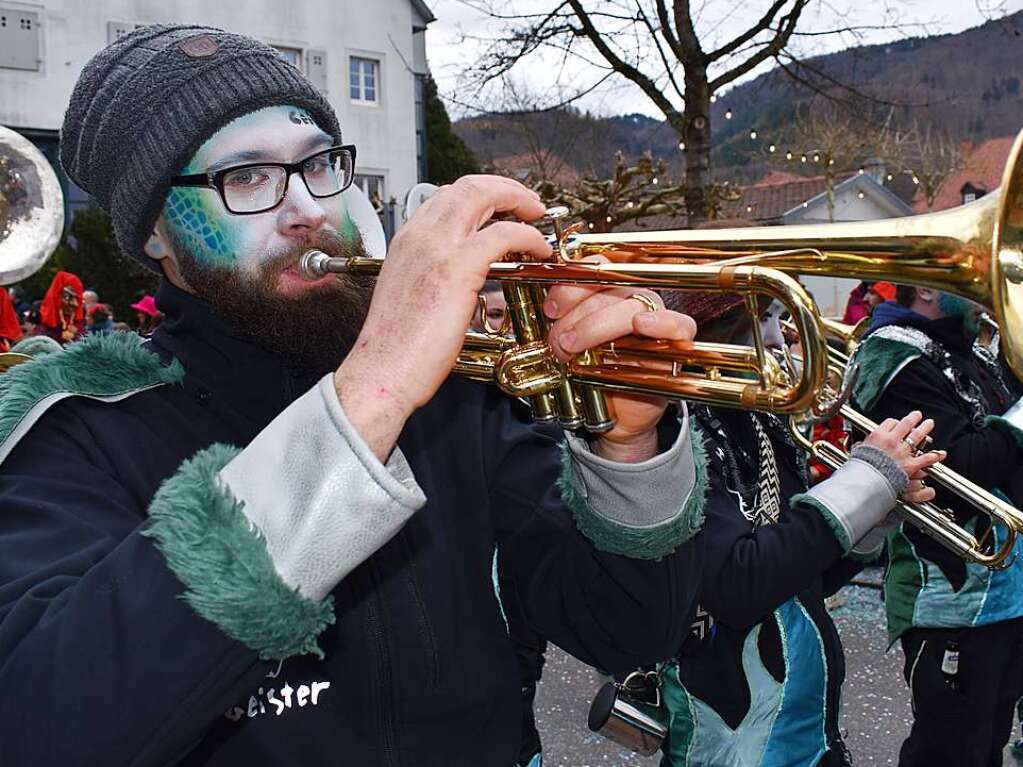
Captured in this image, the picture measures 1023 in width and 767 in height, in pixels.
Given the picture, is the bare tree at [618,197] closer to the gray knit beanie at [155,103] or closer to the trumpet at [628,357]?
the gray knit beanie at [155,103]

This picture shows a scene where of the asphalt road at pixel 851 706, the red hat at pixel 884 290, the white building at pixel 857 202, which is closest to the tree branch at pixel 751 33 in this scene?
the red hat at pixel 884 290

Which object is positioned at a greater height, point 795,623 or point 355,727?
point 355,727

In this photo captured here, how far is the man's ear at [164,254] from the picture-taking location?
1641 mm

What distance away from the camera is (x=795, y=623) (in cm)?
231

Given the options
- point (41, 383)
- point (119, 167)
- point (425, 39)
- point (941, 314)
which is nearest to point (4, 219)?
point (119, 167)

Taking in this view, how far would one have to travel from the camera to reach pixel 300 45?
18.2 meters

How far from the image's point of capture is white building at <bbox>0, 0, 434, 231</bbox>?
1573 centimetres

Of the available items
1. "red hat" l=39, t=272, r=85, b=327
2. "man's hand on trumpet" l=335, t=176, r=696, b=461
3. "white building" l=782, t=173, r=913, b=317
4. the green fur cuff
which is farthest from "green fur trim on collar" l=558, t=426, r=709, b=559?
"white building" l=782, t=173, r=913, b=317

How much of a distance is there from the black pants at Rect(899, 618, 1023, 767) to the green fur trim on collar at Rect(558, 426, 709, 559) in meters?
1.97

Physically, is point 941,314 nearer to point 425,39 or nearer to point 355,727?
point 355,727

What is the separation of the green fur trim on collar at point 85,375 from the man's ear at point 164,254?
0.18 metres

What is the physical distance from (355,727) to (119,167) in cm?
101

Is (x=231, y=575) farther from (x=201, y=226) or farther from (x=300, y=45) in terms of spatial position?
(x=300, y=45)

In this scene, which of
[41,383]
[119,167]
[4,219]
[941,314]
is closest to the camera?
[41,383]
